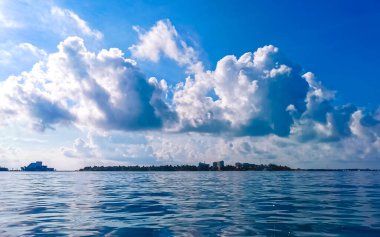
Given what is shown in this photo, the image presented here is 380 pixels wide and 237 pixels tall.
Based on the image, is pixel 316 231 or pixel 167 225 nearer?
pixel 316 231

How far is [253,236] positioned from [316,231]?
412 cm

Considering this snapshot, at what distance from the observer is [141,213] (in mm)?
27938

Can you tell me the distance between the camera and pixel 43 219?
80.9ft

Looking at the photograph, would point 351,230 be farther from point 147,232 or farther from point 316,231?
point 147,232

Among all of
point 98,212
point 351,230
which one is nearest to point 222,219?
point 351,230

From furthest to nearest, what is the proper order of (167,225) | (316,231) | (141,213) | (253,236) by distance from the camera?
1. (141,213)
2. (167,225)
3. (316,231)
4. (253,236)

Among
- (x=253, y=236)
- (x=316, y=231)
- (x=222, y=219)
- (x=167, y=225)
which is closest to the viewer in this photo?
(x=253, y=236)

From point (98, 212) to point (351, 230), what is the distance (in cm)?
1894

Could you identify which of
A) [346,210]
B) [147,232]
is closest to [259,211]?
[346,210]

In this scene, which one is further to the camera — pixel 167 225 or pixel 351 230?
pixel 167 225

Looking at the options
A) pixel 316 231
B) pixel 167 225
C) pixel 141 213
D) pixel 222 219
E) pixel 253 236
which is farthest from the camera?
pixel 141 213

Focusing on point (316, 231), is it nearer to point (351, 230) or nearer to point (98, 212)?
point (351, 230)

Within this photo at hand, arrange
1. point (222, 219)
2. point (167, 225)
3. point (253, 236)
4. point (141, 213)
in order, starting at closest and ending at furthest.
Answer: point (253, 236) → point (167, 225) → point (222, 219) → point (141, 213)

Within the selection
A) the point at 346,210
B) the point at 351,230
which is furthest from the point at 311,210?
the point at 351,230
